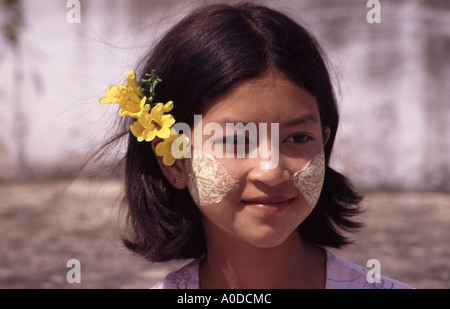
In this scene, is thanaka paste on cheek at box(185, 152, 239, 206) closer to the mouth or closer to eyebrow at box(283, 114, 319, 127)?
the mouth

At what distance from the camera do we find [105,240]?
5.15 metres

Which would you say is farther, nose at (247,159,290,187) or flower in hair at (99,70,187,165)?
flower in hair at (99,70,187,165)

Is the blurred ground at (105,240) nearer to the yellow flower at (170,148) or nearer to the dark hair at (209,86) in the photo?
the dark hair at (209,86)

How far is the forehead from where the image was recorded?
1.79 m

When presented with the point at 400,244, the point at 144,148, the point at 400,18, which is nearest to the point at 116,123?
the point at 144,148

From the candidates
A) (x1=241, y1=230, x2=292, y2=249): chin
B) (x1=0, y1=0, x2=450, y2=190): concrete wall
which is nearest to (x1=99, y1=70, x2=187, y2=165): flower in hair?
→ (x1=241, y1=230, x2=292, y2=249): chin

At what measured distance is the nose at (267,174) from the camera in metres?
1.76

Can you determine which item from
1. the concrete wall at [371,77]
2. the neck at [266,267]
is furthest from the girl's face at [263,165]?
the concrete wall at [371,77]

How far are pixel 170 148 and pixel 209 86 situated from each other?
26cm

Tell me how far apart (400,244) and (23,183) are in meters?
4.99

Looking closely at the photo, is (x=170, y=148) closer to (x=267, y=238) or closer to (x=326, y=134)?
(x=267, y=238)

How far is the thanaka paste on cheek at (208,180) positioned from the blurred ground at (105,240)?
1.22m

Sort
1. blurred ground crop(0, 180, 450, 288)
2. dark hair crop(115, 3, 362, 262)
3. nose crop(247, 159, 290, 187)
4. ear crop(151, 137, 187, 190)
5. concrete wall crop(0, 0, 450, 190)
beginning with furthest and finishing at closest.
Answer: concrete wall crop(0, 0, 450, 190) → blurred ground crop(0, 180, 450, 288) → ear crop(151, 137, 187, 190) → dark hair crop(115, 3, 362, 262) → nose crop(247, 159, 290, 187)
